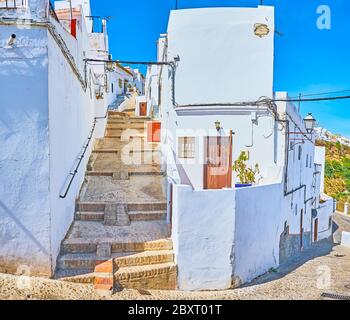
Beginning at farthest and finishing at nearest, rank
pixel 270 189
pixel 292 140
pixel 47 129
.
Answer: pixel 292 140
pixel 270 189
pixel 47 129

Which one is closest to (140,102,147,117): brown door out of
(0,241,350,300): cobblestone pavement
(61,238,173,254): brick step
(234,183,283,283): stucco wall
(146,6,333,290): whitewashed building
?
(146,6,333,290): whitewashed building

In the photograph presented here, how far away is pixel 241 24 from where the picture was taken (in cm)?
1022

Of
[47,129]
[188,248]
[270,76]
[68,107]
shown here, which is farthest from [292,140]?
[47,129]

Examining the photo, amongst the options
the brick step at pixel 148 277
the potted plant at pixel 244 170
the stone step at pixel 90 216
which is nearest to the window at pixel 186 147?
the potted plant at pixel 244 170

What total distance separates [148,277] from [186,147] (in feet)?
17.3

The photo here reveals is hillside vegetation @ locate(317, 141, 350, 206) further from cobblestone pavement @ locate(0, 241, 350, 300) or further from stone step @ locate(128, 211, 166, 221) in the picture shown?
stone step @ locate(128, 211, 166, 221)

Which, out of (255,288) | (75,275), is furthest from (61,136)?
(255,288)

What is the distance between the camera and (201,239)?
248 inches

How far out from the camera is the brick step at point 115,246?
6.45 metres

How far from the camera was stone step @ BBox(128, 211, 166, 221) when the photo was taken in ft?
26.7

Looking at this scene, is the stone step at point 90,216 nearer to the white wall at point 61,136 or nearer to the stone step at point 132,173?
the white wall at point 61,136

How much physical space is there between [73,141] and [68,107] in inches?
42.1

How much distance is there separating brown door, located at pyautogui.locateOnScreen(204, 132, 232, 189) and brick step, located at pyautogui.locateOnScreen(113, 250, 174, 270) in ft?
14.4
